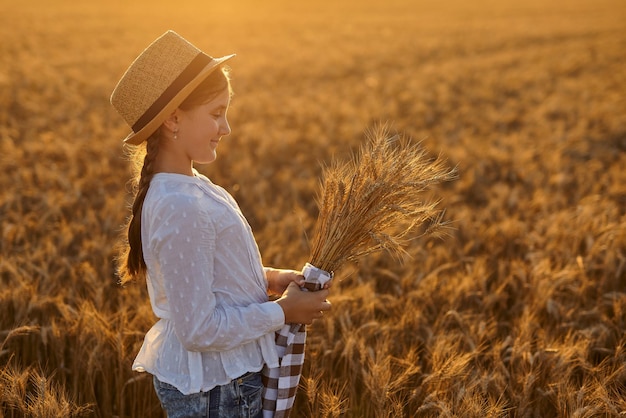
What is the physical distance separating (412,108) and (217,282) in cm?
830

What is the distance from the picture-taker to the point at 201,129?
1.90 m

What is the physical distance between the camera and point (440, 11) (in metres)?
34.9

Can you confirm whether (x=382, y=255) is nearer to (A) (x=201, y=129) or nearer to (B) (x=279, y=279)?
(B) (x=279, y=279)

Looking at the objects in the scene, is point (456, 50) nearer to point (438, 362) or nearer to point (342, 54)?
point (342, 54)

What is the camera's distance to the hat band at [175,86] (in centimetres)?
184

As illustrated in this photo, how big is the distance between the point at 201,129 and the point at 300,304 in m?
0.57

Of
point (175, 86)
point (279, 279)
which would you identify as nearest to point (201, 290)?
point (279, 279)

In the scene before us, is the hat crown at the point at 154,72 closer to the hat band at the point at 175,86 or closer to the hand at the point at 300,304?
the hat band at the point at 175,86

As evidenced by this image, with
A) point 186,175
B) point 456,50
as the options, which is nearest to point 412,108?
point 186,175

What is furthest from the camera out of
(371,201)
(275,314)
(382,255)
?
(382,255)

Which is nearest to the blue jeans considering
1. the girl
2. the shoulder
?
the girl

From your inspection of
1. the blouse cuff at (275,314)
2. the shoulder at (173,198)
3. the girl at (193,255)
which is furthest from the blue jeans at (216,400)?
the shoulder at (173,198)

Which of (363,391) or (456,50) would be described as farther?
(456,50)

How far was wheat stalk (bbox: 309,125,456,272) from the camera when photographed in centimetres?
199
